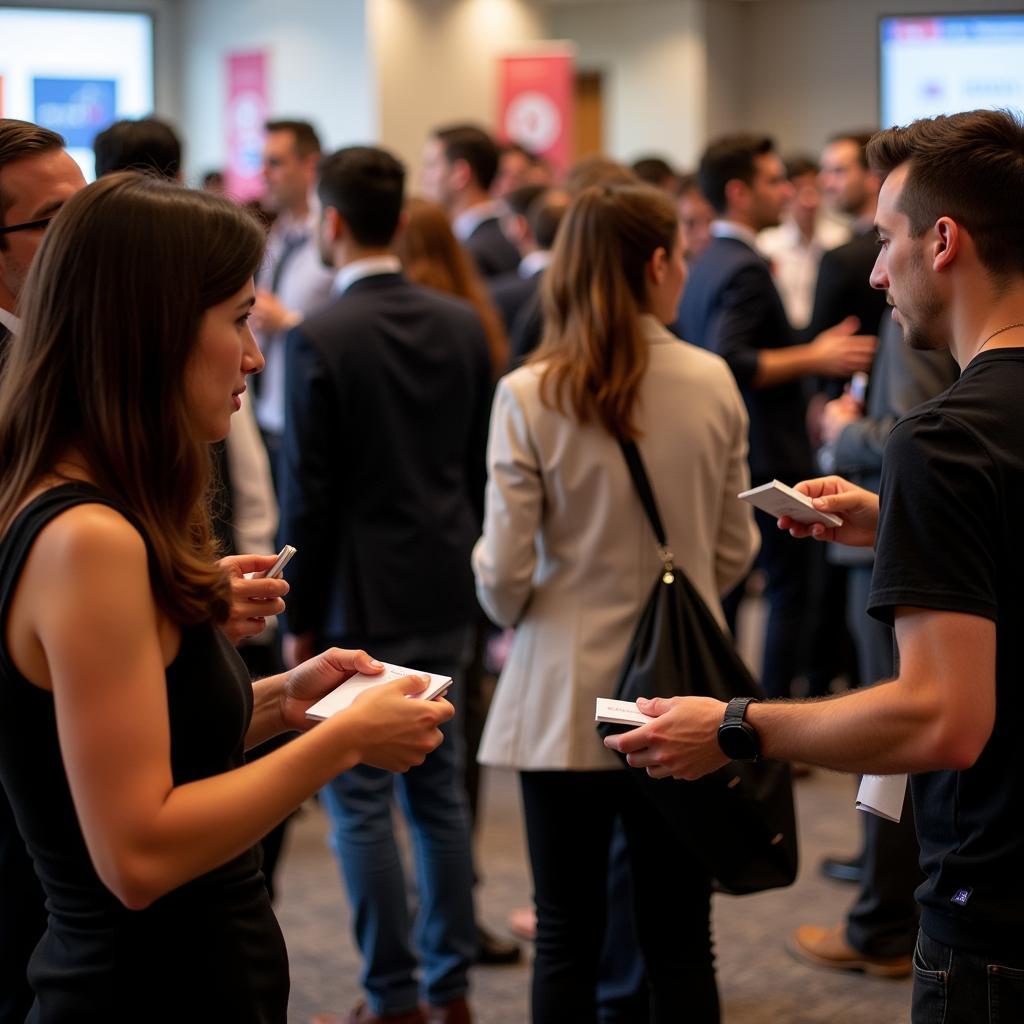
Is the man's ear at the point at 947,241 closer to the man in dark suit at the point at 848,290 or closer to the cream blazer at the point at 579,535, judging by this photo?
the cream blazer at the point at 579,535

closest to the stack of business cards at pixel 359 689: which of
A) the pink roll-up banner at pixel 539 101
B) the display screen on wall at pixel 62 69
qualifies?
the display screen on wall at pixel 62 69

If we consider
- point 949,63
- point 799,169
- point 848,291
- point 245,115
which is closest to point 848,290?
point 848,291

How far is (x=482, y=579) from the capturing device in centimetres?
252

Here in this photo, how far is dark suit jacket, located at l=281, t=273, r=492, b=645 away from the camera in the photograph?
294 cm

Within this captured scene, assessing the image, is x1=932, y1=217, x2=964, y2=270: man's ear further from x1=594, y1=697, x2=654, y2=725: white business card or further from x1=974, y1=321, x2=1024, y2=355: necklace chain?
x1=594, y1=697, x2=654, y2=725: white business card

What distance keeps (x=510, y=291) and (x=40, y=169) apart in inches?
117

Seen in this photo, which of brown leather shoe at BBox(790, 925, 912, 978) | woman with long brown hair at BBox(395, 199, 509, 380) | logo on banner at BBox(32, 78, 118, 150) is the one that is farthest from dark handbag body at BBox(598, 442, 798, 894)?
logo on banner at BBox(32, 78, 118, 150)

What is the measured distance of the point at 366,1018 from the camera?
9.78 feet

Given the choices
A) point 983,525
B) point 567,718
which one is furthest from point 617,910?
point 983,525

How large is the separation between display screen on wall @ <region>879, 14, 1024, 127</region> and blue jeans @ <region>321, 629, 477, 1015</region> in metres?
4.30

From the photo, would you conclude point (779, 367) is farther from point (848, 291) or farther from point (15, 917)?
point (15, 917)

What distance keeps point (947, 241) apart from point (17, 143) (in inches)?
49.6

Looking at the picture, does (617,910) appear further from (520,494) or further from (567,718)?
(520,494)

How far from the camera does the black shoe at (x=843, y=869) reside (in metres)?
3.82
